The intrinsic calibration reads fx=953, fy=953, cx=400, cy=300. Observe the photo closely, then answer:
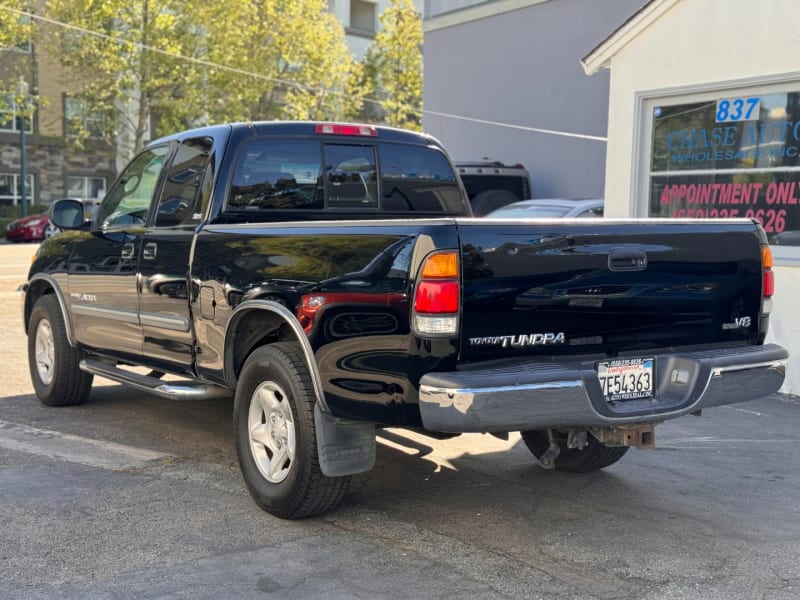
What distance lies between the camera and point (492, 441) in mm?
6344

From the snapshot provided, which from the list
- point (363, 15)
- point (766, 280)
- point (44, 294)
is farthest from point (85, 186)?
point (766, 280)

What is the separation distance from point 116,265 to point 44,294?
4.55 feet

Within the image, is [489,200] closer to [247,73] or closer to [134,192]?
[134,192]

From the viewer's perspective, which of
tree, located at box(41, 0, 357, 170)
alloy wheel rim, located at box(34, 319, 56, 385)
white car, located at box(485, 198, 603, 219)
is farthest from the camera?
tree, located at box(41, 0, 357, 170)

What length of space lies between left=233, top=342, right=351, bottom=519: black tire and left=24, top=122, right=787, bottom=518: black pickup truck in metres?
Answer: 0.01

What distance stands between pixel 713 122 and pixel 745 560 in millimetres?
5999

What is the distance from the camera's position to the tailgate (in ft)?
13.1

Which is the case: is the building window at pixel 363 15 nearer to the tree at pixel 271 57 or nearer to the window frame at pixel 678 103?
the tree at pixel 271 57

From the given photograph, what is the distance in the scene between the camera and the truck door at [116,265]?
19.8 feet

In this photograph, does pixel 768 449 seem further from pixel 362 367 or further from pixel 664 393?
pixel 362 367

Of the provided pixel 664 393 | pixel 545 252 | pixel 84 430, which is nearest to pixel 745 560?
pixel 664 393

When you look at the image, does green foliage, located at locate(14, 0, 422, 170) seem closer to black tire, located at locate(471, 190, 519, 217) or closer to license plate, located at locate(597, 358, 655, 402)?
black tire, located at locate(471, 190, 519, 217)

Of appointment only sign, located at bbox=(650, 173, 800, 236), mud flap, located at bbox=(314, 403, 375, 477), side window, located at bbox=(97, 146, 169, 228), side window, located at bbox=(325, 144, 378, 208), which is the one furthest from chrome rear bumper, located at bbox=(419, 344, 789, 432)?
appointment only sign, located at bbox=(650, 173, 800, 236)

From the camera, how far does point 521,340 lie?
4.09 metres
